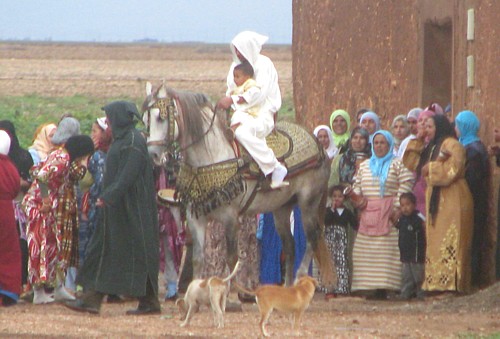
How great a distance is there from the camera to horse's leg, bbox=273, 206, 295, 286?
1430cm

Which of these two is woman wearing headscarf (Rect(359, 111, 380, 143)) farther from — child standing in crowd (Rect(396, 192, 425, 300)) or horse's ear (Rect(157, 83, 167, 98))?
horse's ear (Rect(157, 83, 167, 98))

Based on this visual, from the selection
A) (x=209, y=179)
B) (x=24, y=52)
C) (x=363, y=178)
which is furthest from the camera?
(x=24, y=52)

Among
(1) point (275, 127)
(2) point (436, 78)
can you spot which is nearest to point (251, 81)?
(1) point (275, 127)

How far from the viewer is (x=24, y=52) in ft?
314

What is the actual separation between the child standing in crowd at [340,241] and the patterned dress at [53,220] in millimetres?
2775

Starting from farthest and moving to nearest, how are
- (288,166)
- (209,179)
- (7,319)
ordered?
(288,166) → (209,179) → (7,319)

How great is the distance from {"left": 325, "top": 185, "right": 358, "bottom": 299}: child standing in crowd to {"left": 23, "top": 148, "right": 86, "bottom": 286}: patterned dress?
109 inches

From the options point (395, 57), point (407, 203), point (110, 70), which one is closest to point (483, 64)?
point (407, 203)

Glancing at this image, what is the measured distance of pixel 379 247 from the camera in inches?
579

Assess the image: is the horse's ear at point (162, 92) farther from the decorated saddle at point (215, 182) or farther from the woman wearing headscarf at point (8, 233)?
the woman wearing headscarf at point (8, 233)

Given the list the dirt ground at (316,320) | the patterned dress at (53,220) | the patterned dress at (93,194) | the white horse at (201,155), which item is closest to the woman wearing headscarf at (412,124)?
the dirt ground at (316,320)

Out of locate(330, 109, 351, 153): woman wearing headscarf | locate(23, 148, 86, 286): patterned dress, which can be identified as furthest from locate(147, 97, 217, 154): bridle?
locate(330, 109, 351, 153): woman wearing headscarf

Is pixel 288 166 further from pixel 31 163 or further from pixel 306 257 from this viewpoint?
pixel 31 163

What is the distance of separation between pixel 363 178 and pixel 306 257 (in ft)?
3.36
